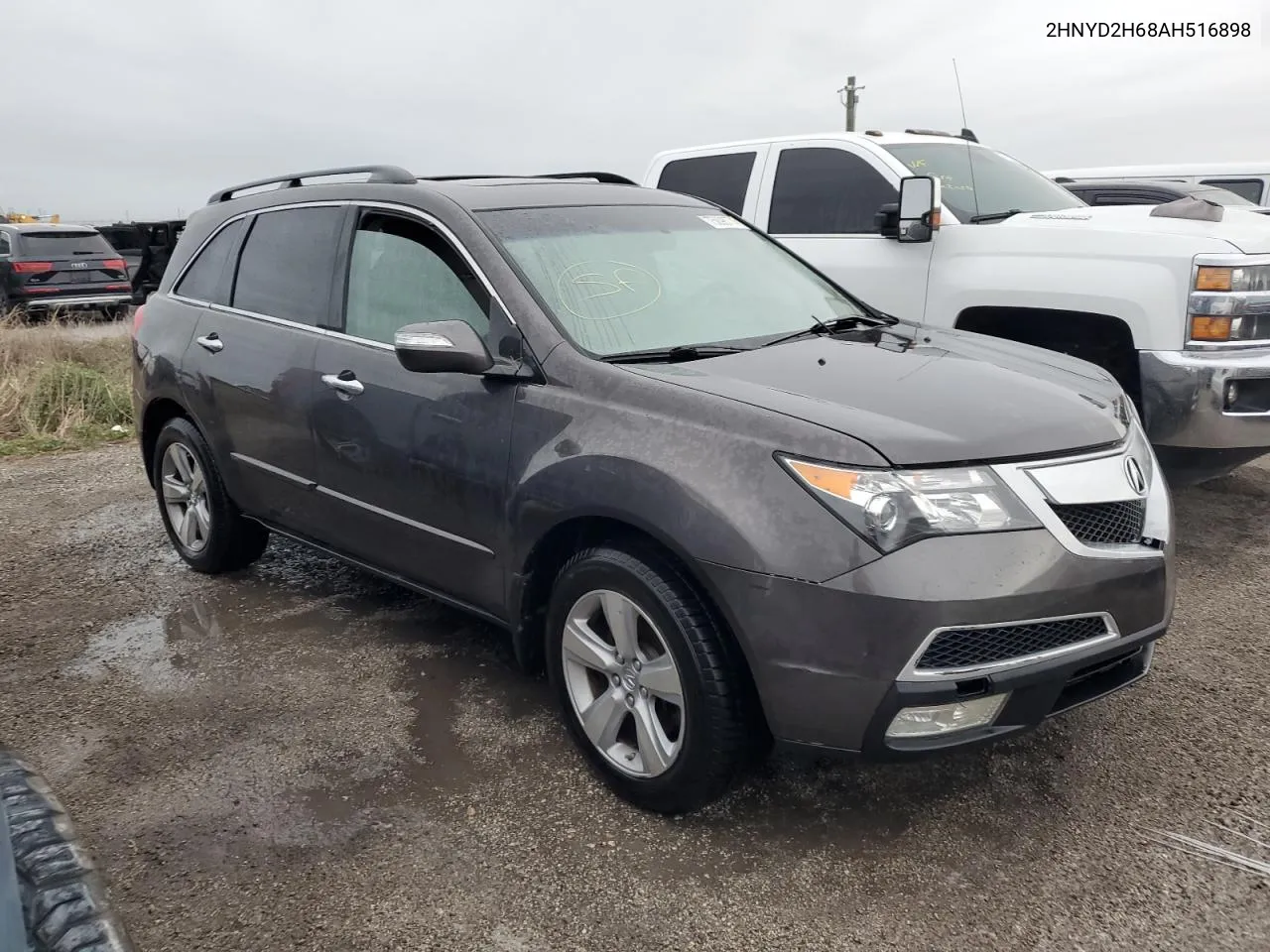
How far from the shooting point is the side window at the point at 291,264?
393 centimetres

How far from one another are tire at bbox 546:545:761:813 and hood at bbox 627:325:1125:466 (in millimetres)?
551

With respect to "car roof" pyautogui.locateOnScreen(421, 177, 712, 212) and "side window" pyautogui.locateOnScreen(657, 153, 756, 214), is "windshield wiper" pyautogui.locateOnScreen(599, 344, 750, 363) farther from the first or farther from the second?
"side window" pyautogui.locateOnScreen(657, 153, 756, 214)

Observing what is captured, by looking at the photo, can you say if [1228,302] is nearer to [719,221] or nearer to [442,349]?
[719,221]

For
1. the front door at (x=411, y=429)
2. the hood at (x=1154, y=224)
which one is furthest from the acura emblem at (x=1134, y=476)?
the hood at (x=1154, y=224)

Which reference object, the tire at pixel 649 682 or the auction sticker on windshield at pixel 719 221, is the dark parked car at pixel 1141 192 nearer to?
the auction sticker on windshield at pixel 719 221

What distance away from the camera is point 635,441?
108 inches

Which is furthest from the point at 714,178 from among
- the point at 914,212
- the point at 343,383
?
the point at 343,383

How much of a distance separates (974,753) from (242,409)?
120 inches

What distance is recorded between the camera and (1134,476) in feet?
9.03

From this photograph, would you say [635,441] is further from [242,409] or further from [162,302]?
[162,302]

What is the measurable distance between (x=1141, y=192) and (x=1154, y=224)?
4.51m

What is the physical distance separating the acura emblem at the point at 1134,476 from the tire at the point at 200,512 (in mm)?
3469

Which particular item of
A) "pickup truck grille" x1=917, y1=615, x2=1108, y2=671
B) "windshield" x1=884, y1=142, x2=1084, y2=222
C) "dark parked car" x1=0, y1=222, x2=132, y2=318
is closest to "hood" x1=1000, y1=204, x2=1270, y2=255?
"windshield" x1=884, y1=142, x2=1084, y2=222

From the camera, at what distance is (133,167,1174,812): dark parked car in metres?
2.40
